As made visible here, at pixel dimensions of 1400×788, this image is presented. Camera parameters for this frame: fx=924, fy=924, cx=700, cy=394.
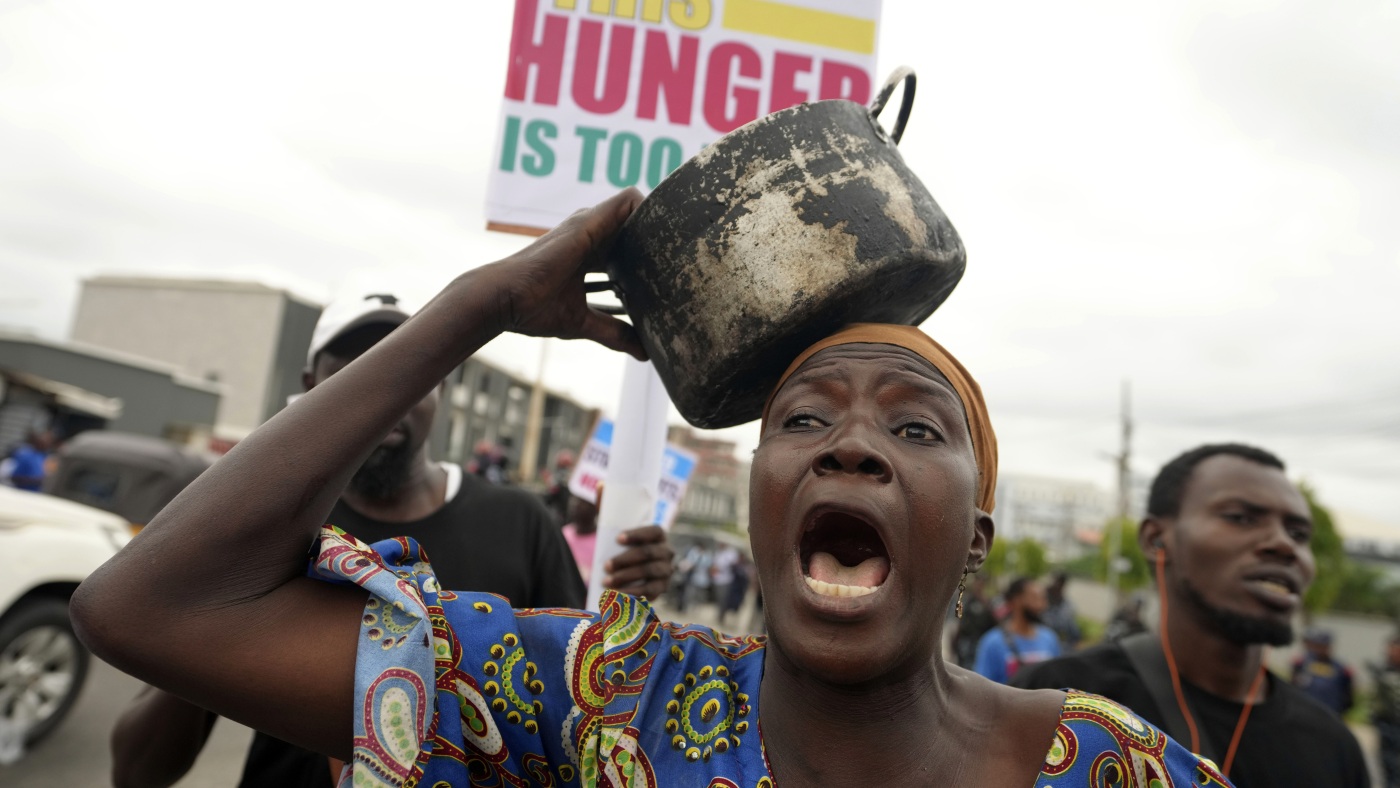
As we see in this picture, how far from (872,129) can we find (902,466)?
0.61 m

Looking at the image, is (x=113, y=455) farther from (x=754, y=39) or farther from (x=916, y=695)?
(x=916, y=695)

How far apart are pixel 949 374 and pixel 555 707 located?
90 centimetres

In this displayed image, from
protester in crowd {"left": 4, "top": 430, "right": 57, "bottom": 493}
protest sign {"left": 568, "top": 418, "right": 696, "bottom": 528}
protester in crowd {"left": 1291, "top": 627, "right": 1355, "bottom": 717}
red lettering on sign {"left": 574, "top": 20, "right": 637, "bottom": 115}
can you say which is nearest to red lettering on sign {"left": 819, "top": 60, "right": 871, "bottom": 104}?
red lettering on sign {"left": 574, "top": 20, "right": 637, "bottom": 115}

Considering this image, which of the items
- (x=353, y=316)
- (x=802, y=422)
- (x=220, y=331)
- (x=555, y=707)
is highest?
(x=220, y=331)

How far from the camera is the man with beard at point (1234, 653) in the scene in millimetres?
2480

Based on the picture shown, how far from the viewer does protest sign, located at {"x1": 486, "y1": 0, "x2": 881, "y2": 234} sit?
2518 millimetres

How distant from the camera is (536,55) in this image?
101 inches

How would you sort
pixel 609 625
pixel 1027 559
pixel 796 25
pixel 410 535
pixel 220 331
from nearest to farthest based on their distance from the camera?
pixel 609 625, pixel 410 535, pixel 796 25, pixel 220 331, pixel 1027 559

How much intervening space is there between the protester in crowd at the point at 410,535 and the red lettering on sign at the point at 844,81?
53.1 inches

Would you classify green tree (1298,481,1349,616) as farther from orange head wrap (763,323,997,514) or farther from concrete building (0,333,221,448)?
concrete building (0,333,221,448)

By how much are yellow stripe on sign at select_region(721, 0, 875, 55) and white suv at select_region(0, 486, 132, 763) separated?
4765 mm

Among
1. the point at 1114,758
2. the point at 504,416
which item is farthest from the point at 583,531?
the point at 504,416

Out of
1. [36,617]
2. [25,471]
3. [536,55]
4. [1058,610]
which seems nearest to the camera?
[536,55]

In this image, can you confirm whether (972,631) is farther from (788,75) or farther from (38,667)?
(788,75)
